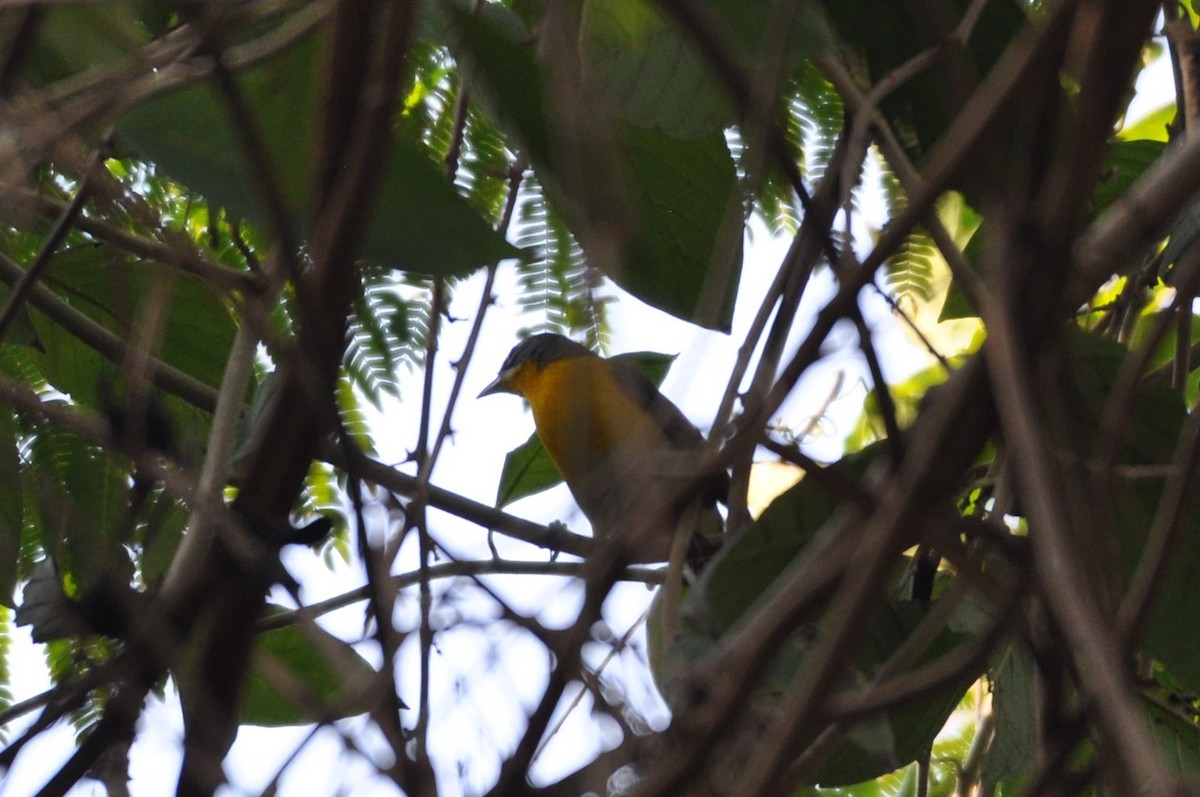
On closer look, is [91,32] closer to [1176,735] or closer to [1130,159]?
[1130,159]

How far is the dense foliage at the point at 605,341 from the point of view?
904mm

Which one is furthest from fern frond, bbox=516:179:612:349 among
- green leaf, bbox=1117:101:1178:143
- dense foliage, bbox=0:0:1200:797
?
green leaf, bbox=1117:101:1178:143

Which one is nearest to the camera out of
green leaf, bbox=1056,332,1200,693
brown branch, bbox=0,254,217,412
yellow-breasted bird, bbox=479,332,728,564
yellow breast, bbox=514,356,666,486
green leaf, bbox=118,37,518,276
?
yellow-breasted bird, bbox=479,332,728,564

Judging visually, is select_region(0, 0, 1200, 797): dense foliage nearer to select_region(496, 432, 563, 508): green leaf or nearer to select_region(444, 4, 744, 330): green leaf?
select_region(444, 4, 744, 330): green leaf

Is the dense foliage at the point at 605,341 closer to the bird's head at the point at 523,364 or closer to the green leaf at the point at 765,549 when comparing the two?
the green leaf at the point at 765,549

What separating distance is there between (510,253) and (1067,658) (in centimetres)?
74

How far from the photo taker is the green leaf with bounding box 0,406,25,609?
1.87 meters

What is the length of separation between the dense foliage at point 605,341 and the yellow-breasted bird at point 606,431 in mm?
105

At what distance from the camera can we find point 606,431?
435cm

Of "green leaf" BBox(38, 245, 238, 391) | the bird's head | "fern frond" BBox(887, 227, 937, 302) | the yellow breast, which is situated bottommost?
"green leaf" BBox(38, 245, 238, 391)

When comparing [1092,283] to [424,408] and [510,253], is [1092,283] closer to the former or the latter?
[424,408]

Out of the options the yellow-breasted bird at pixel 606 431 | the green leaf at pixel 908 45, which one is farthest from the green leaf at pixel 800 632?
the green leaf at pixel 908 45

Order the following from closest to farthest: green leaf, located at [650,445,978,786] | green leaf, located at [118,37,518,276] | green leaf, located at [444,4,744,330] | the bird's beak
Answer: green leaf, located at [444,4,744,330], green leaf, located at [118,37,518,276], green leaf, located at [650,445,978,786], the bird's beak

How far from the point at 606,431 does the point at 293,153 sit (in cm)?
292
